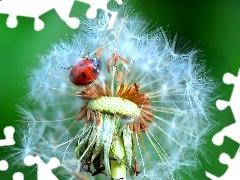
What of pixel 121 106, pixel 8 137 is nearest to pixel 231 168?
pixel 121 106

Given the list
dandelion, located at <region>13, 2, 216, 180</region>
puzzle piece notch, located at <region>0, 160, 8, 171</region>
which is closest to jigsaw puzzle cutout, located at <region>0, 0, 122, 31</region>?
dandelion, located at <region>13, 2, 216, 180</region>

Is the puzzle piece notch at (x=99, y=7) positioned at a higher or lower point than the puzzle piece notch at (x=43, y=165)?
higher

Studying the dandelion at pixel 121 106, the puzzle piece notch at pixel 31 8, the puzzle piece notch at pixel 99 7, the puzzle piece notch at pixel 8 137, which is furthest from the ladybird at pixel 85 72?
the puzzle piece notch at pixel 31 8

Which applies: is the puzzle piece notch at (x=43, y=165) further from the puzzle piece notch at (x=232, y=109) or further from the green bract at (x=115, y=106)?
the puzzle piece notch at (x=232, y=109)

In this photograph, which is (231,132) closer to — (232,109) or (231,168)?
(232,109)

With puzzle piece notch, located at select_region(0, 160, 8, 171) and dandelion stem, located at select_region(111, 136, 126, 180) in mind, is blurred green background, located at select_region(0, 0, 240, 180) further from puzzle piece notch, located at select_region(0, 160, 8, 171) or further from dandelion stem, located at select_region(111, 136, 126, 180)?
dandelion stem, located at select_region(111, 136, 126, 180)

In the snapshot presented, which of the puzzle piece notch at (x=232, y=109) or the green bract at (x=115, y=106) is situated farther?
the puzzle piece notch at (x=232, y=109)
